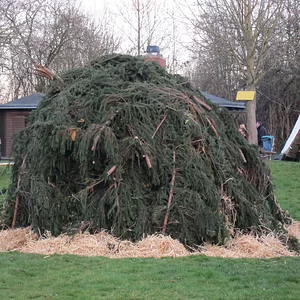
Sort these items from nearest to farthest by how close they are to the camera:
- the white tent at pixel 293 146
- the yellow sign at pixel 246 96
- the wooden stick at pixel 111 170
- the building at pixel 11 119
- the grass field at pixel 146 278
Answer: the grass field at pixel 146 278 < the wooden stick at pixel 111 170 < the yellow sign at pixel 246 96 < the white tent at pixel 293 146 < the building at pixel 11 119

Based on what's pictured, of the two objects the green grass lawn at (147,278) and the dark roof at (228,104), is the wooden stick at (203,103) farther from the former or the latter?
the dark roof at (228,104)

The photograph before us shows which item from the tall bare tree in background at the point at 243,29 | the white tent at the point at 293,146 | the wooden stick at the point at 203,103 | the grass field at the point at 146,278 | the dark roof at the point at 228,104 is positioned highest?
the tall bare tree in background at the point at 243,29

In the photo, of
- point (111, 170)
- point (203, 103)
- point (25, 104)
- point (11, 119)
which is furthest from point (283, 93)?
point (111, 170)

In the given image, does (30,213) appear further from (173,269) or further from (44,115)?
(173,269)

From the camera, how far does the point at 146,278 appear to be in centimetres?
647

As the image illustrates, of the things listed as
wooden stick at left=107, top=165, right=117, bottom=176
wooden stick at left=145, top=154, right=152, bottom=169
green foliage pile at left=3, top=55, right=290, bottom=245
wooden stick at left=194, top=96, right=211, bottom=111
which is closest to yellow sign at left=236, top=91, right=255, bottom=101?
wooden stick at left=194, top=96, right=211, bottom=111

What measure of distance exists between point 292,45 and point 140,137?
18.7 meters

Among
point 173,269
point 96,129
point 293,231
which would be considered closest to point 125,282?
point 173,269

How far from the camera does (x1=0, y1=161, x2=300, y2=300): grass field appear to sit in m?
5.80

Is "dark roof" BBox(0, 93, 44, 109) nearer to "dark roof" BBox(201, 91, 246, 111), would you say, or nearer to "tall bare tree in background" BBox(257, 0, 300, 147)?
"dark roof" BBox(201, 91, 246, 111)

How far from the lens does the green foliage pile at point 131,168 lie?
27.9ft

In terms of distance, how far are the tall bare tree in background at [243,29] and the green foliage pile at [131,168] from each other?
14.2m

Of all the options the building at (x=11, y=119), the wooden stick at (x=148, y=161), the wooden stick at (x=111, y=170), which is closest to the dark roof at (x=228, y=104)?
the building at (x=11, y=119)

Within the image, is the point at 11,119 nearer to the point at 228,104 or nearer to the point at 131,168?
the point at 228,104
